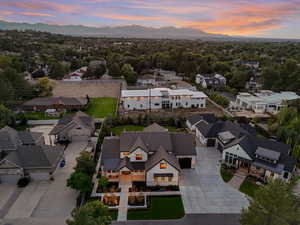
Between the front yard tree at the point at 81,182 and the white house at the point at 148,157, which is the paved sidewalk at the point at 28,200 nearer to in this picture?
the front yard tree at the point at 81,182

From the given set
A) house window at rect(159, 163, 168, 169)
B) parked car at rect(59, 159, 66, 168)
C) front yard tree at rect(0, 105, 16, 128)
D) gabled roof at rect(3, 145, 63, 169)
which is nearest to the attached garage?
gabled roof at rect(3, 145, 63, 169)

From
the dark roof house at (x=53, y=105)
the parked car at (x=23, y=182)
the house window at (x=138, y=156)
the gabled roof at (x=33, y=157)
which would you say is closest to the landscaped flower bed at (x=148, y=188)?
the house window at (x=138, y=156)

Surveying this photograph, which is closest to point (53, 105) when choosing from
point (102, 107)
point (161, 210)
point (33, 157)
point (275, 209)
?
point (102, 107)

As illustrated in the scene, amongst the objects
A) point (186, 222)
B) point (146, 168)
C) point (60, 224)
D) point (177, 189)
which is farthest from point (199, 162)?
point (60, 224)

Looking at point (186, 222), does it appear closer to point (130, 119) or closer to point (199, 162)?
point (199, 162)

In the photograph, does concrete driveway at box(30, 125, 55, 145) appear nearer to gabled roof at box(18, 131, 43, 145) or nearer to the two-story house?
gabled roof at box(18, 131, 43, 145)

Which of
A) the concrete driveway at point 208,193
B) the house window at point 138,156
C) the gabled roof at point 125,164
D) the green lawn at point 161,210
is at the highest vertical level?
the house window at point 138,156
